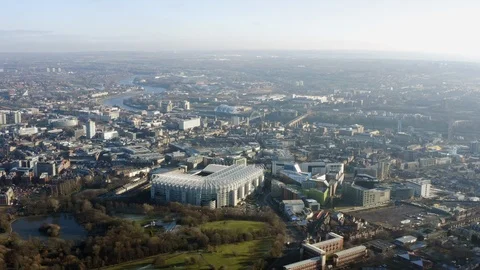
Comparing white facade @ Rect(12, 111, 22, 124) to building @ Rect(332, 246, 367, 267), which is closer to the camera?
building @ Rect(332, 246, 367, 267)

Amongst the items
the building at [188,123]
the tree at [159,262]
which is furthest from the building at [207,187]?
the building at [188,123]

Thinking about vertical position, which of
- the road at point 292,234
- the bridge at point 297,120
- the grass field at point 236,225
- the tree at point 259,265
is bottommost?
the road at point 292,234

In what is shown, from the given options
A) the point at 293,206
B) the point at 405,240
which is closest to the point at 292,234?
the point at 293,206

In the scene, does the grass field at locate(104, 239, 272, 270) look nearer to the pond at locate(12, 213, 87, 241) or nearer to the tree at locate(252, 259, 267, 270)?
the tree at locate(252, 259, 267, 270)

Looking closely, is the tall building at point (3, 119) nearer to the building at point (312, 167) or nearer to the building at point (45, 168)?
the building at point (45, 168)

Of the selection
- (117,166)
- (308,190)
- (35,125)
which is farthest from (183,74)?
(308,190)

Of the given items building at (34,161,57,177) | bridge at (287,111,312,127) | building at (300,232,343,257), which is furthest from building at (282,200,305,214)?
bridge at (287,111,312,127)
